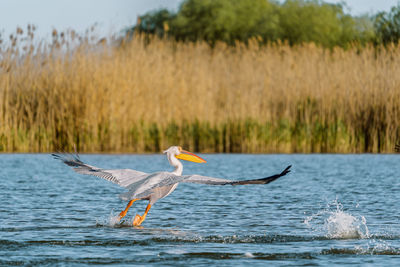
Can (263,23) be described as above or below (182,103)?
above

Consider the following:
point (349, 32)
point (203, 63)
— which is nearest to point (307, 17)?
point (349, 32)

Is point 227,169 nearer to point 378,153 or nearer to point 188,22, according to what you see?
point 378,153

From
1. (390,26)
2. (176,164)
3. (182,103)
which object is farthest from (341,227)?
(390,26)

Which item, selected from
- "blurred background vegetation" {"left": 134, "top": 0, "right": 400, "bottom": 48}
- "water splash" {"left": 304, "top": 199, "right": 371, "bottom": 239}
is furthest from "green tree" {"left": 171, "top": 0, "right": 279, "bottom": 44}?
"water splash" {"left": 304, "top": 199, "right": 371, "bottom": 239}

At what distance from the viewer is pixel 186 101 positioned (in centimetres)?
1889

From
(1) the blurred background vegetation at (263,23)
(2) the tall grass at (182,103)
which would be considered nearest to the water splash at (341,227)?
(2) the tall grass at (182,103)

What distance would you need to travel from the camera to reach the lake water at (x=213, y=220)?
7273 millimetres

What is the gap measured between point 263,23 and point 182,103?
24.8 metres

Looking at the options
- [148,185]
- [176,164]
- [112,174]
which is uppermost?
[176,164]

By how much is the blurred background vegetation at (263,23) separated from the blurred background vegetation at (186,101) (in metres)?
22.1

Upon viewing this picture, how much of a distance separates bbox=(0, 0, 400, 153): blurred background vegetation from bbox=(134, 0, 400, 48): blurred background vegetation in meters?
22.1

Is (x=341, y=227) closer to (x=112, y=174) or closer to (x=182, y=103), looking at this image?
(x=112, y=174)

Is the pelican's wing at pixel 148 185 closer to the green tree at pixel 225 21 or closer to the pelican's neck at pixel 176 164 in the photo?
the pelican's neck at pixel 176 164

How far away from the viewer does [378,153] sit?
18594 millimetres
